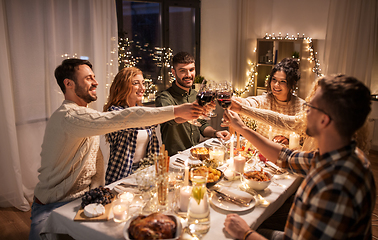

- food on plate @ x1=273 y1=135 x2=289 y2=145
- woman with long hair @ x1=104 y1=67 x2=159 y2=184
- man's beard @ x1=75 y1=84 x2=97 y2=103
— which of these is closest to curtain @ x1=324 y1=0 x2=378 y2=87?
food on plate @ x1=273 y1=135 x2=289 y2=145

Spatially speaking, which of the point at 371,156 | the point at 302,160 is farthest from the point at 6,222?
the point at 371,156

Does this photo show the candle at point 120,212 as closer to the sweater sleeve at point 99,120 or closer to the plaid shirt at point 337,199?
the sweater sleeve at point 99,120

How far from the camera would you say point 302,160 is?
144 centimetres

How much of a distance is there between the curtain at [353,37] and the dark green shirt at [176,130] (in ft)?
9.75

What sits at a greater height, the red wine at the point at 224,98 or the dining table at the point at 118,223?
the red wine at the point at 224,98

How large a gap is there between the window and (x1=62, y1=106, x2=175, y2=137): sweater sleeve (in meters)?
2.65

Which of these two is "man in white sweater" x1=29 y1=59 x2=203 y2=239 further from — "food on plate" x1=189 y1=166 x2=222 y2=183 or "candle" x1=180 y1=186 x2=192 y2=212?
"candle" x1=180 y1=186 x2=192 y2=212

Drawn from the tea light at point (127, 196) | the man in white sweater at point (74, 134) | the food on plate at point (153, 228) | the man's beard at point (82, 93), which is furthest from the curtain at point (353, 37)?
the food on plate at point (153, 228)

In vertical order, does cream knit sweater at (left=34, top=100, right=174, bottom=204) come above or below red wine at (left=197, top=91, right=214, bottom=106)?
below

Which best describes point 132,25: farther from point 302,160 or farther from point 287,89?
point 302,160

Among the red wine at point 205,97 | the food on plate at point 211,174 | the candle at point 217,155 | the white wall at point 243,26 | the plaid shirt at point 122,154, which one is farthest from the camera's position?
the white wall at point 243,26

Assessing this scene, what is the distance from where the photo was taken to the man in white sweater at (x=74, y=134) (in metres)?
1.66

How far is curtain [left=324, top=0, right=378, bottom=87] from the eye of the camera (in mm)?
4398

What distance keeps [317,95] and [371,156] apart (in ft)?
14.4
